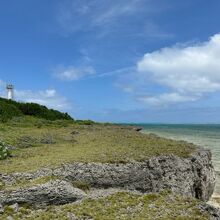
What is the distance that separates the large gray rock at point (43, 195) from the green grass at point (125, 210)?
26.1 inches

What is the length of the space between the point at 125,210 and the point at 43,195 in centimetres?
430

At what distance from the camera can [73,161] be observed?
25.6m

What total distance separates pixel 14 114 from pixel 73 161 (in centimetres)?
3776

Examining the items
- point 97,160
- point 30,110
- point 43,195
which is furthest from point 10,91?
point 43,195

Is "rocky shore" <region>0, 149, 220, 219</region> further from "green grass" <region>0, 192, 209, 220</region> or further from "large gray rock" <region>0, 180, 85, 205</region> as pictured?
"green grass" <region>0, 192, 209, 220</region>

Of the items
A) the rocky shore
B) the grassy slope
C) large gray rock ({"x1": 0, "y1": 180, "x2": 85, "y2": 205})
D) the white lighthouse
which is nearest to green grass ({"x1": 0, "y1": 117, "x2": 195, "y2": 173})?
the grassy slope

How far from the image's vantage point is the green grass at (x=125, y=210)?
59.3 feet

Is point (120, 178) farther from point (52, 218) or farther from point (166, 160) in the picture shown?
point (52, 218)

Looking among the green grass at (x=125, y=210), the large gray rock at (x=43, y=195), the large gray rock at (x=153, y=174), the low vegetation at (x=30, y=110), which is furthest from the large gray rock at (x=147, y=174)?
the low vegetation at (x=30, y=110)

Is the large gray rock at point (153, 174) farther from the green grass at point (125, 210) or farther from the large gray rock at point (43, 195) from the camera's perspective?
the green grass at point (125, 210)

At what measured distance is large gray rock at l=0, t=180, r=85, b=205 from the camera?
19875 millimetres

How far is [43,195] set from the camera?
20.3 m

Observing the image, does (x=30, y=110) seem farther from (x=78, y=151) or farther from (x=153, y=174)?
(x=153, y=174)

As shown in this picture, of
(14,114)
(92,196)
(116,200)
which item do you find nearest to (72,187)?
(92,196)
